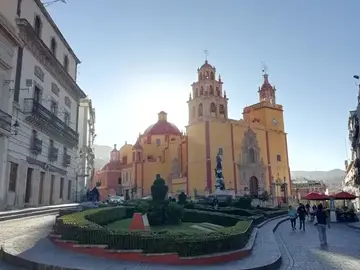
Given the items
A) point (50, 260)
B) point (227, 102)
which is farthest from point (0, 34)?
point (227, 102)

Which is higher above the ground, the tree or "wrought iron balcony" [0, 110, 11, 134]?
"wrought iron balcony" [0, 110, 11, 134]

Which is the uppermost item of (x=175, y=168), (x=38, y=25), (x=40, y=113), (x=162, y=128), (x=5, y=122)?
(x=162, y=128)

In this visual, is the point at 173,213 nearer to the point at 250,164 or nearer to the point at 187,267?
the point at 187,267

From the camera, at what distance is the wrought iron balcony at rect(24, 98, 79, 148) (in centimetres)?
1909

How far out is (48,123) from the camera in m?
21.1

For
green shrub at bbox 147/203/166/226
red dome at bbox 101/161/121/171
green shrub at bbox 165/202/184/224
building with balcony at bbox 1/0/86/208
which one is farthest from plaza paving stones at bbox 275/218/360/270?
red dome at bbox 101/161/121/171

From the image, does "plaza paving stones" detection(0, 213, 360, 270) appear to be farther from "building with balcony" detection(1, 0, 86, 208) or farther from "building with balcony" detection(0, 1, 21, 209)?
"building with balcony" detection(1, 0, 86, 208)

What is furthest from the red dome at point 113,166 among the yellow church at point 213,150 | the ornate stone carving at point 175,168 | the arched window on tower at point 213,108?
the arched window on tower at point 213,108

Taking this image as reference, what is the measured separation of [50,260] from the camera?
23.0 feet

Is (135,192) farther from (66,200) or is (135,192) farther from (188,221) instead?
(188,221)

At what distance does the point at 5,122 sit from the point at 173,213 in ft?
31.0

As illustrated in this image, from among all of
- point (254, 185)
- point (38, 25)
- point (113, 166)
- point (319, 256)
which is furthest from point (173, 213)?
point (113, 166)

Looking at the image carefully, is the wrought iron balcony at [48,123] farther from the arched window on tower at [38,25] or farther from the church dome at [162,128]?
the church dome at [162,128]

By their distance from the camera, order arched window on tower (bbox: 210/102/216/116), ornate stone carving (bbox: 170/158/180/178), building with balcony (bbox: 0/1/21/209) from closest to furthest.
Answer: building with balcony (bbox: 0/1/21/209)
arched window on tower (bbox: 210/102/216/116)
ornate stone carving (bbox: 170/158/180/178)
